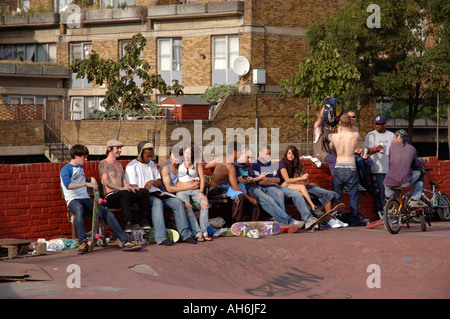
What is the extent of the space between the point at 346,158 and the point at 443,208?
3.50 metres

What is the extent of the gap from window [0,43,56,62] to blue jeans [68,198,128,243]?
32823mm

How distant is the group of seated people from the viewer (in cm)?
1062

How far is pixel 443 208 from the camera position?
50.2ft

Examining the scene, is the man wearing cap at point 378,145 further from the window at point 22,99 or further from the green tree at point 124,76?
the window at point 22,99

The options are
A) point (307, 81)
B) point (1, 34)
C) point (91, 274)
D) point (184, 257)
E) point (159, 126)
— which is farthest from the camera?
point (1, 34)

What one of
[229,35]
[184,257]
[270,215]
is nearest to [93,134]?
[229,35]

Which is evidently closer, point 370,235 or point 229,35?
point 370,235

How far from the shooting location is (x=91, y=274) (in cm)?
859

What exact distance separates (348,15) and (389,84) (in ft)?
11.7

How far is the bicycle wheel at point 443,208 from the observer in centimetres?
1503

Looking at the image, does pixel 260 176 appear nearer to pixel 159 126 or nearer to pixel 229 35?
pixel 159 126

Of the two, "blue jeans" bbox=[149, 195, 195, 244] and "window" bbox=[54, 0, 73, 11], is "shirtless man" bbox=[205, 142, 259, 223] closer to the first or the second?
"blue jeans" bbox=[149, 195, 195, 244]

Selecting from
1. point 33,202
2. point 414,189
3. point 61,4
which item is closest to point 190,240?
point 33,202

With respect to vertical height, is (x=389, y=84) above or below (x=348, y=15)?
below
